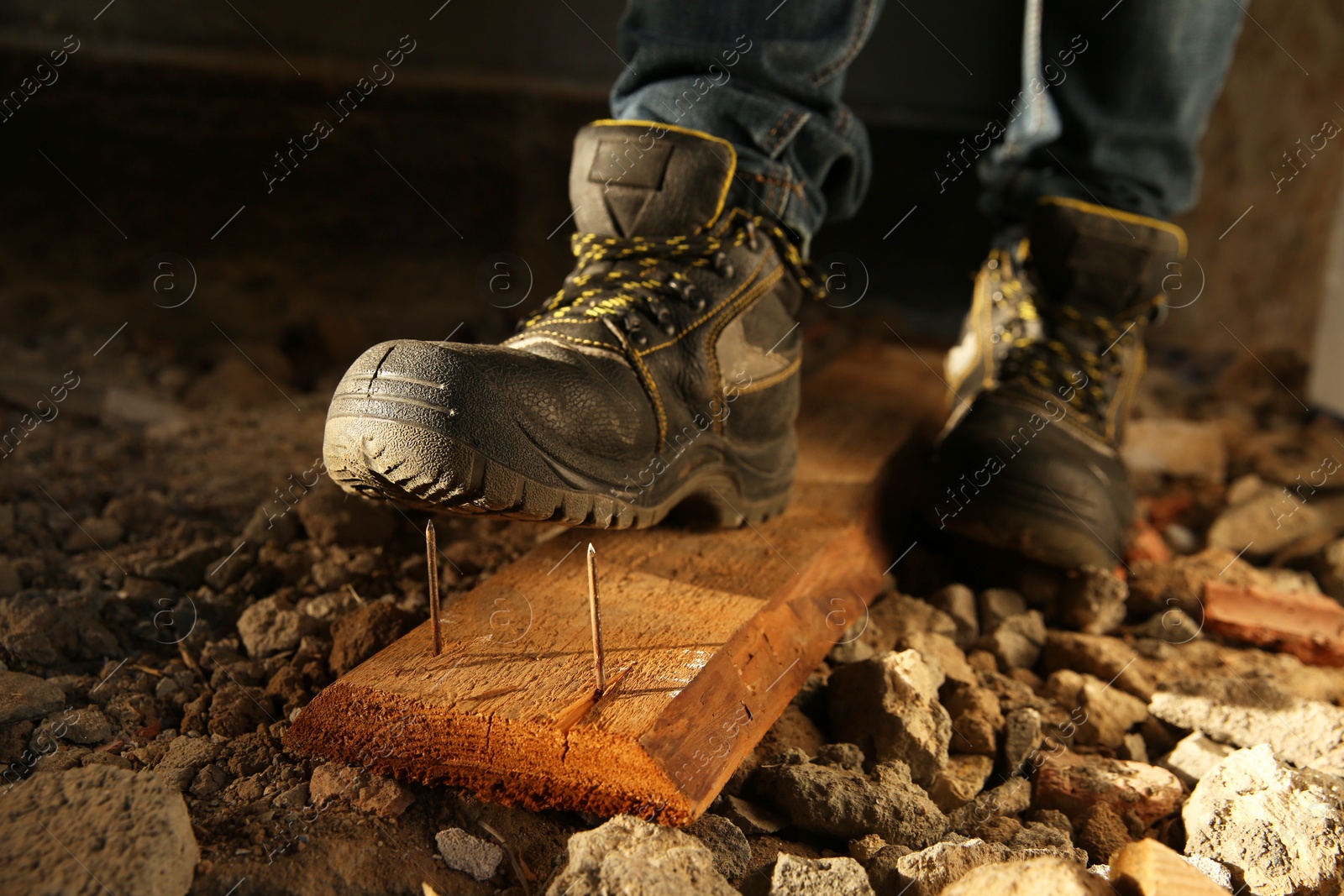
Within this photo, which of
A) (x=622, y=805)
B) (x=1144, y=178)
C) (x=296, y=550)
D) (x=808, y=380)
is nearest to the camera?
(x=622, y=805)

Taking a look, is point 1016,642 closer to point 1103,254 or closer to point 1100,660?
point 1100,660

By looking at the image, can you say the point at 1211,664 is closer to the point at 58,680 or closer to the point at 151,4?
the point at 58,680

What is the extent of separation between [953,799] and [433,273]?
85.9 inches

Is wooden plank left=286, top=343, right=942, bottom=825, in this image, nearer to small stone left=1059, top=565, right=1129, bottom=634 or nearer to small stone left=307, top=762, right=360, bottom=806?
small stone left=307, top=762, right=360, bottom=806

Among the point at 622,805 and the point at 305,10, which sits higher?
the point at 305,10

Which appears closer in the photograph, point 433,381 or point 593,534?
point 433,381

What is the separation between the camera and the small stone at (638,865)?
81cm

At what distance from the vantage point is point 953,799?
3.49 ft

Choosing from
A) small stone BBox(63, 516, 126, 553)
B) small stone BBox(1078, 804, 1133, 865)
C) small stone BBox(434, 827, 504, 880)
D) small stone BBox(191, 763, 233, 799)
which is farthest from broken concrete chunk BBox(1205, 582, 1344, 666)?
small stone BBox(63, 516, 126, 553)

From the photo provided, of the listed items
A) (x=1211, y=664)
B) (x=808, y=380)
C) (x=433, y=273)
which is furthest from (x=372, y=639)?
(x=433, y=273)

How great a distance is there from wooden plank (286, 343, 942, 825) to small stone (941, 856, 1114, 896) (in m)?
0.24

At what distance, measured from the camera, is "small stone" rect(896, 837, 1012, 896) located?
88cm

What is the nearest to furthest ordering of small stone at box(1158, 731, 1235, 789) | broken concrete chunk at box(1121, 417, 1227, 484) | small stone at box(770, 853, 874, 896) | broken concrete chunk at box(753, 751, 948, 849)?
small stone at box(770, 853, 874, 896), broken concrete chunk at box(753, 751, 948, 849), small stone at box(1158, 731, 1235, 789), broken concrete chunk at box(1121, 417, 1227, 484)

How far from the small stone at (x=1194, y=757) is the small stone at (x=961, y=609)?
0.30 metres
